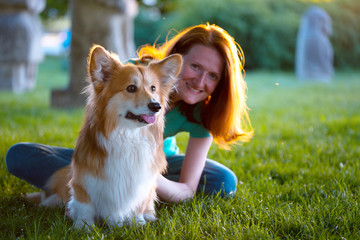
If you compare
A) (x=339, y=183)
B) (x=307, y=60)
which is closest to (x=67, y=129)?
(x=339, y=183)

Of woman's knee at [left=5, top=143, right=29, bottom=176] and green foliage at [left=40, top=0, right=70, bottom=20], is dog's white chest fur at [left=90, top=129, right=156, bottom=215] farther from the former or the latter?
green foliage at [left=40, top=0, right=70, bottom=20]

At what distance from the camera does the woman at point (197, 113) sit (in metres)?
2.67

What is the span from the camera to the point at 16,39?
8750 millimetres

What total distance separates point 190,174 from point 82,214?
942 millimetres

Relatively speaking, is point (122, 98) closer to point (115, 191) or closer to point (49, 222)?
point (115, 191)

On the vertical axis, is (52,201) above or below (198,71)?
below

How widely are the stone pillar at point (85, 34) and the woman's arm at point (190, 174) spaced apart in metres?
4.30

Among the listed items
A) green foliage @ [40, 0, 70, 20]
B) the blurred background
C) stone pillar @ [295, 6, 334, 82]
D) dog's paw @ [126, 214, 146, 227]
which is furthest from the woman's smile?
the blurred background

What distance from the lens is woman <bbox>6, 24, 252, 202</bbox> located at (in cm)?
267

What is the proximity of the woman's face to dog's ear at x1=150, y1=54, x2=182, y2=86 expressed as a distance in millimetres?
304

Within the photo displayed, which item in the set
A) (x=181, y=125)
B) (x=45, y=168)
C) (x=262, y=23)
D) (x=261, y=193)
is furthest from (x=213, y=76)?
(x=262, y=23)

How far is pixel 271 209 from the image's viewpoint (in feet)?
8.11

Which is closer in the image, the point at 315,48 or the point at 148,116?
the point at 148,116

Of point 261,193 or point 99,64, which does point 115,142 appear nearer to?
point 99,64
